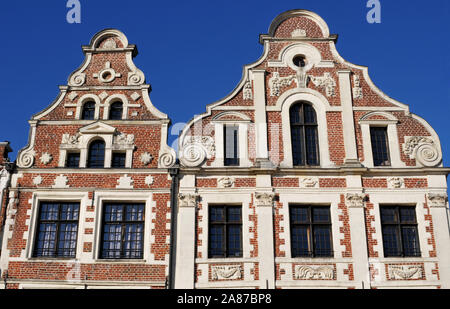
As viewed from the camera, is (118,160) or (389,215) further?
(118,160)

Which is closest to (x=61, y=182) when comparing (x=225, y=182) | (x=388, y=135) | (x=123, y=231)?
(x=123, y=231)

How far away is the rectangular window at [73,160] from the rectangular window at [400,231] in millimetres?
9335

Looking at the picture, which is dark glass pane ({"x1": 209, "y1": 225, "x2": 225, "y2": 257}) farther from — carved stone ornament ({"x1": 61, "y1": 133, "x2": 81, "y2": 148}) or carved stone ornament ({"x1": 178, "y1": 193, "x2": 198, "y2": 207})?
carved stone ornament ({"x1": 61, "y1": 133, "x2": 81, "y2": 148})

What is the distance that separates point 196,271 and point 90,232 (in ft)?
10.7

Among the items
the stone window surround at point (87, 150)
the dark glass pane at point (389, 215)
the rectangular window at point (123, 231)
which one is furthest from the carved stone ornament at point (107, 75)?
the dark glass pane at point (389, 215)

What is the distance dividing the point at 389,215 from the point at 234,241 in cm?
465

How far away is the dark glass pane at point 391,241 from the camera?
16.4 meters

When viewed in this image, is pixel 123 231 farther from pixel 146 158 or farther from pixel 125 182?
pixel 146 158

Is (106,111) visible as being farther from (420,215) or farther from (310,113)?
(420,215)

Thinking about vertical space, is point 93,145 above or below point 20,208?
above

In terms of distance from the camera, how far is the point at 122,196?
16875mm

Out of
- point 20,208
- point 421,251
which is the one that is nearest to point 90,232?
point 20,208

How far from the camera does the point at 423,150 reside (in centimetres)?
1758
